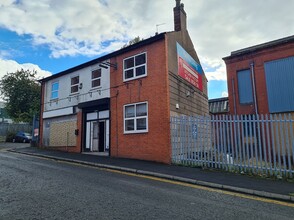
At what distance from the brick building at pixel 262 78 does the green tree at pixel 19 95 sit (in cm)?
3141

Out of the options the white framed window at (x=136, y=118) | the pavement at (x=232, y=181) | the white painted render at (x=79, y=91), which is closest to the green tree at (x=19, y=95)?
the white painted render at (x=79, y=91)

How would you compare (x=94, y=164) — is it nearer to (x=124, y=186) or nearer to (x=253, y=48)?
(x=124, y=186)

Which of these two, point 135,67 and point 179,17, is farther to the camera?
point 179,17

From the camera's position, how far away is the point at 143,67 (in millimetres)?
13430

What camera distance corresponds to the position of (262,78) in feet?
52.4

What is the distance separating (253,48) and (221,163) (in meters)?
11.1

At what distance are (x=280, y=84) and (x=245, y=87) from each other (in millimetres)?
2367

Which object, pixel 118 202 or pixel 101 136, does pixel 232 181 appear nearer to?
pixel 118 202

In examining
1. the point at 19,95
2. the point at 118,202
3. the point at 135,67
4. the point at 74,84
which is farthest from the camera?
the point at 19,95

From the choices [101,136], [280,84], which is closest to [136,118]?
[101,136]

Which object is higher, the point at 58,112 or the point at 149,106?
the point at 58,112

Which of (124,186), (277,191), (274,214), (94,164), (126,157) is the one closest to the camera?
(274,214)

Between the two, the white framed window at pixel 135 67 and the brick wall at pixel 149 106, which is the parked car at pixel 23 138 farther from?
the white framed window at pixel 135 67

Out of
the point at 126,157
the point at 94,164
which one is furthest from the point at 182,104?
the point at 94,164
